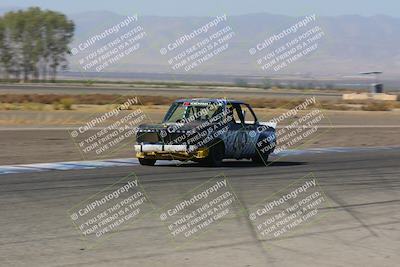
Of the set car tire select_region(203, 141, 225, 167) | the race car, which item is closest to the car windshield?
the race car

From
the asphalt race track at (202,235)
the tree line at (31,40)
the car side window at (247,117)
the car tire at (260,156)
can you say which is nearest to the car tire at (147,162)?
the asphalt race track at (202,235)

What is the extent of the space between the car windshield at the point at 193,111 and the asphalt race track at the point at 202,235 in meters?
1.31

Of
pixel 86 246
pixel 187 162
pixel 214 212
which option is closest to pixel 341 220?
pixel 214 212

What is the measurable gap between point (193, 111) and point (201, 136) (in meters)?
0.94

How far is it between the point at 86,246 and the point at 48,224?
1374 millimetres

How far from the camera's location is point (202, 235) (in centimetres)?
897

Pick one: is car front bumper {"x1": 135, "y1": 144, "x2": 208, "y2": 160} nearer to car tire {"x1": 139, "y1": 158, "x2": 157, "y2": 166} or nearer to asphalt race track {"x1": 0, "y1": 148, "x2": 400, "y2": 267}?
asphalt race track {"x1": 0, "y1": 148, "x2": 400, "y2": 267}

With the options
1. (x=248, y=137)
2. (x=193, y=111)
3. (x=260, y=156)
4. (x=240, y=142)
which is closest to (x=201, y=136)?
(x=193, y=111)

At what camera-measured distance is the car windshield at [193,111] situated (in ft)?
55.1

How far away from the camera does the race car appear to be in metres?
16.1

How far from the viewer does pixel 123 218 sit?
32.6 ft

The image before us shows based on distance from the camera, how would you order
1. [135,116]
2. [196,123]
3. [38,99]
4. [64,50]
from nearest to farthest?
[196,123] < [135,116] < [38,99] < [64,50]

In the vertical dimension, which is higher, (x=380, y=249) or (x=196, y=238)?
(x=196, y=238)

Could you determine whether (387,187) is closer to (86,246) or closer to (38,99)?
(86,246)
